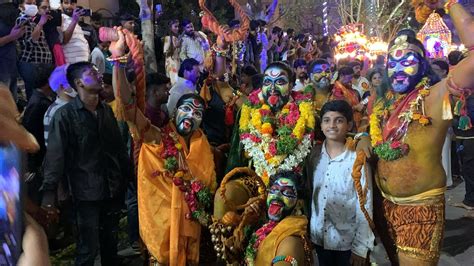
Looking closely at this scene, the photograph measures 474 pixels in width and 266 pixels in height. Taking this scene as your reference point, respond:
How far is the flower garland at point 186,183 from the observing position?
3979 mm

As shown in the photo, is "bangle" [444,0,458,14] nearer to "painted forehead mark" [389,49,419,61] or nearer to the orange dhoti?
"painted forehead mark" [389,49,419,61]

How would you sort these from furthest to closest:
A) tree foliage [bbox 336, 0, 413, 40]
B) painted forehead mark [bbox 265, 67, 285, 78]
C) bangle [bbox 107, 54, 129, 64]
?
tree foliage [bbox 336, 0, 413, 40]
painted forehead mark [bbox 265, 67, 285, 78]
bangle [bbox 107, 54, 129, 64]

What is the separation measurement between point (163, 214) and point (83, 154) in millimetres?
871

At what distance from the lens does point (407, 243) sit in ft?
11.1

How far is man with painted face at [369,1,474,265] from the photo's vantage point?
3.28 meters

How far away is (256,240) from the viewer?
11.5 ft

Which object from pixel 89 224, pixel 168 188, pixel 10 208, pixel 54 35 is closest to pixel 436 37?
pixel 54 35

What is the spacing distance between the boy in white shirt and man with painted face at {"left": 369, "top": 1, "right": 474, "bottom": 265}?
229mm

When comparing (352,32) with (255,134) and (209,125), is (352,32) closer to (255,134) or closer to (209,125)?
(209,125)

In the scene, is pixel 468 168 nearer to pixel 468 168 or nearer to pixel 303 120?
pixel 468 168

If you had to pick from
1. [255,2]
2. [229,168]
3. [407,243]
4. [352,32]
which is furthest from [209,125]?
[255,2]

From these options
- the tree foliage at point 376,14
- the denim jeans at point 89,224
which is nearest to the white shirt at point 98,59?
the denim jeans at point 89,224

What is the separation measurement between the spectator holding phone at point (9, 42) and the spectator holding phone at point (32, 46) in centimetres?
16

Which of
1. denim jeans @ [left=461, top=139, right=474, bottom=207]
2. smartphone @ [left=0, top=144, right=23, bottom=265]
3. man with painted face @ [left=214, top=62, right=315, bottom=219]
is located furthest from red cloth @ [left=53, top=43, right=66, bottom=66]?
denim jeans @ [left=461, top=139, right=474, bottom=207]
